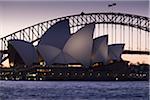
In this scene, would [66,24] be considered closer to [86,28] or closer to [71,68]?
[86,28]

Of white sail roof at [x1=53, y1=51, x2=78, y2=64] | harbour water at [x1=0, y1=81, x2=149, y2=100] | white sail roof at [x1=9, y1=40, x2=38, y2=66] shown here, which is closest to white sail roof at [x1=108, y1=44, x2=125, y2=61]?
white sail roof at [x1=53, y1=51, x2=78, y2=64]

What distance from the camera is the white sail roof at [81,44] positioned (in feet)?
237

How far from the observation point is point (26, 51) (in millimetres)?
77000

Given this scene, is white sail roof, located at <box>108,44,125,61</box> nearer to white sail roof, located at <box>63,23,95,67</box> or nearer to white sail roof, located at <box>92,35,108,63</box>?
white sail roof, located at <box>92,35,108,63</box>

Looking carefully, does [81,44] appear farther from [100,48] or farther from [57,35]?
[100,48]

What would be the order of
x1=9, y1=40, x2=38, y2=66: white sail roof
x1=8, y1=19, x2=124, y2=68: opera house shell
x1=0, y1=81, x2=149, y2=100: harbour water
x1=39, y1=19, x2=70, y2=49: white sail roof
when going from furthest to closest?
x1=9, y1=40, x2=38, y2=66: white sail roof
x1=8, y1=19, x2=124, y2=68: opera house shell
x1=39, y1=19, x2=70, y2=49: white sail roof
x1=0, y1=81, x2=149, y2=100: harbour water

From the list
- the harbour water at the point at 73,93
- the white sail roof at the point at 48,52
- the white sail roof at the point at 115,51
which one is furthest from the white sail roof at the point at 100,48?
the harbour water at the point at 73,93

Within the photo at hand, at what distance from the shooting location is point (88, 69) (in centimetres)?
8038

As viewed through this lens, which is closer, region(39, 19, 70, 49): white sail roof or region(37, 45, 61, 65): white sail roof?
region(39, 19, 70, 49): white sail roof

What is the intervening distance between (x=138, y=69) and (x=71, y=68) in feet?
34.0

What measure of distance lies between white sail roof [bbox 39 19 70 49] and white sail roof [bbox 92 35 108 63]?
13.3 feet

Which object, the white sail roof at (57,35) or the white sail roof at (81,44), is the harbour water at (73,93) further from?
the white sail roof at (57,35)

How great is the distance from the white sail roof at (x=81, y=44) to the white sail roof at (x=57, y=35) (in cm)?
78

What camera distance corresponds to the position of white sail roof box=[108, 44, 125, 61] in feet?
267
